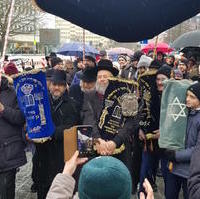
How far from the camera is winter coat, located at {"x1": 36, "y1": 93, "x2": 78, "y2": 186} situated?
4043 mm

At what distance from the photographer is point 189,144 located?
3.46 meters

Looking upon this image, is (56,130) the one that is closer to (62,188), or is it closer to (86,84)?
(86,84)

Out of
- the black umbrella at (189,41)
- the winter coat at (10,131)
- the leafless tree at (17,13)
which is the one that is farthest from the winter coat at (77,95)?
the leafless tree at (17,13)

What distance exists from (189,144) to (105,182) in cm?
199

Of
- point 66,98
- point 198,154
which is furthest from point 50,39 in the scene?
point 198,154

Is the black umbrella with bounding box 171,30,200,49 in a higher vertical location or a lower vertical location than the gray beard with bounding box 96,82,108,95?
higher

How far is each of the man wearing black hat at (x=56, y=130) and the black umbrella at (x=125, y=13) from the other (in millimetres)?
1075

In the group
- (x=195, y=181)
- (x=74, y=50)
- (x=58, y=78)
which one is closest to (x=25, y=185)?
(x=58, y=78)

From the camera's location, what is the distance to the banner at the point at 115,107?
3.69 metres

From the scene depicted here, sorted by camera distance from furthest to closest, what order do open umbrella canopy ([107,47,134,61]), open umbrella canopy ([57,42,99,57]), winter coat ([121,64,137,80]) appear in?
open umbrella canopy ([107,47,134,61]) < open umbrella canopy ([57,42,99,57]) < winter coat ([121,64,137,80])

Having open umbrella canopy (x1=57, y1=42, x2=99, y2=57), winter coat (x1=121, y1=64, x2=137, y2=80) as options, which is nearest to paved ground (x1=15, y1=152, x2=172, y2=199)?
winter coat (x1=121, y1=64, x2=137, y2=80)

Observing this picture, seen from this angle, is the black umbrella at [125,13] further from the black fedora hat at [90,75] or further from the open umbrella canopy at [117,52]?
the open umbrella canopy at [117,52]

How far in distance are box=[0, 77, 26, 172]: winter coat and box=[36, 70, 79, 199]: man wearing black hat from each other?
0.91 ft

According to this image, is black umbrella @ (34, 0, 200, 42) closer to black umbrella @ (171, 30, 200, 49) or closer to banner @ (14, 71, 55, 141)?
banner @ (14, 71, 55, 141)
